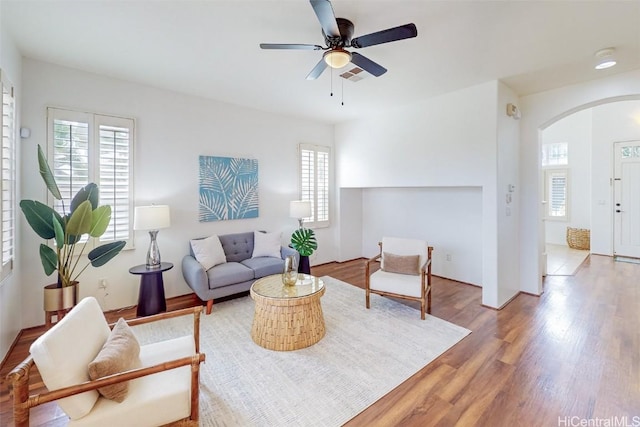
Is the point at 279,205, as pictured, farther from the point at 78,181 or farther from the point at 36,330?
the point at 36,330

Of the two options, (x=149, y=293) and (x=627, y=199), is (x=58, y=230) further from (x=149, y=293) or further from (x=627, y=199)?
(x=627, y=199)

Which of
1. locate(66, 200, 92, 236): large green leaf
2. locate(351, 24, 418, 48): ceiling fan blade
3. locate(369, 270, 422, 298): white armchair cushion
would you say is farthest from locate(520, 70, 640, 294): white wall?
locate(66, 200, 92, 236): large green leaf

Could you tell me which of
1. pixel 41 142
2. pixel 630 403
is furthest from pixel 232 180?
pixel 630 403

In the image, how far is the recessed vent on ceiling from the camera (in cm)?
321

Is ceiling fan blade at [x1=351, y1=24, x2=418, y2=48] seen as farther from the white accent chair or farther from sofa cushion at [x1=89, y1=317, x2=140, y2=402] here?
sofa cushion at [x1=89, y1=317, x2=140, y2=402]

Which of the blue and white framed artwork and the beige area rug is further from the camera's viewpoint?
the blue and white framed artwork

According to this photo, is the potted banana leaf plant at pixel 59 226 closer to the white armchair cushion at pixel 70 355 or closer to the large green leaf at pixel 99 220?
the large green leaf at pixel 99 220

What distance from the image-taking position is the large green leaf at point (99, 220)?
277 centimetres

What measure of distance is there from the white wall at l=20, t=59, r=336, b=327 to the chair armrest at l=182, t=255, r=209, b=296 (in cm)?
42

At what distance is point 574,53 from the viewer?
2.85 meters

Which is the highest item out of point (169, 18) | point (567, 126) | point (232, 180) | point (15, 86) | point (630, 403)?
point (567, 126)

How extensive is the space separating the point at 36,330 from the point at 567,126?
11.4 meters

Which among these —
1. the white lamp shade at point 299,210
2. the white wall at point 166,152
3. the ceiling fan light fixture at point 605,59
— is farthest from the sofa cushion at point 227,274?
the ceiling fan light fixture at point 605,59

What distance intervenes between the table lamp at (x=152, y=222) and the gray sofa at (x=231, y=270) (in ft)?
1.43
